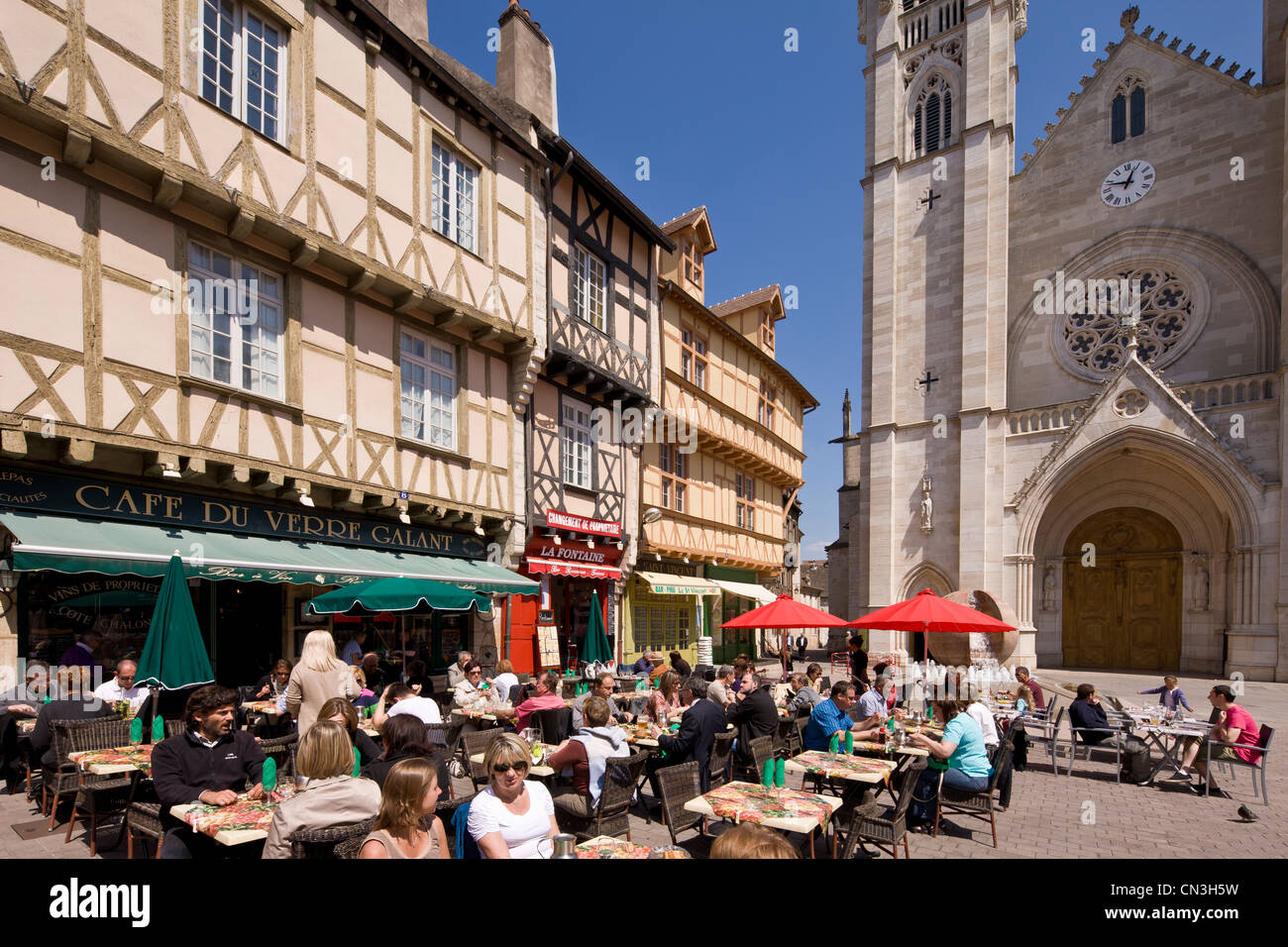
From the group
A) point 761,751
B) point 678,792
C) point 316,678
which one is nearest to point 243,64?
point 316,678

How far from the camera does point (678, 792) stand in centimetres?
514

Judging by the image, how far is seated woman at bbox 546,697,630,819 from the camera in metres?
5.22

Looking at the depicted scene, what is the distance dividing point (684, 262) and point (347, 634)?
14.0 m

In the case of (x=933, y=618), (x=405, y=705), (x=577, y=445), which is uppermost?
(x=577, y=445)

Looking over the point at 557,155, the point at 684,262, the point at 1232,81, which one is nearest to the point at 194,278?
the point at 557,155

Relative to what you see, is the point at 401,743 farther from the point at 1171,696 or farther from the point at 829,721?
the point at 1171,696

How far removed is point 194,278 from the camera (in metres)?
8.56

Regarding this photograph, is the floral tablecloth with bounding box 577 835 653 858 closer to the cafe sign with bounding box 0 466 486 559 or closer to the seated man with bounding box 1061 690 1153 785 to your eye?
the cafe sign with bounding box 0 466 486 559

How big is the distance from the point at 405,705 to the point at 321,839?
3.35 m

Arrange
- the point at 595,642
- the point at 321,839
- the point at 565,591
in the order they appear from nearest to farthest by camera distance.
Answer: the point at 321,839 < the point at 595,642 < the point at 565,591

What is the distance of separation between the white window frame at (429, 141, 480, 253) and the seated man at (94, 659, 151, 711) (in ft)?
25.8

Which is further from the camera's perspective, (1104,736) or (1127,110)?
(1127,110)
